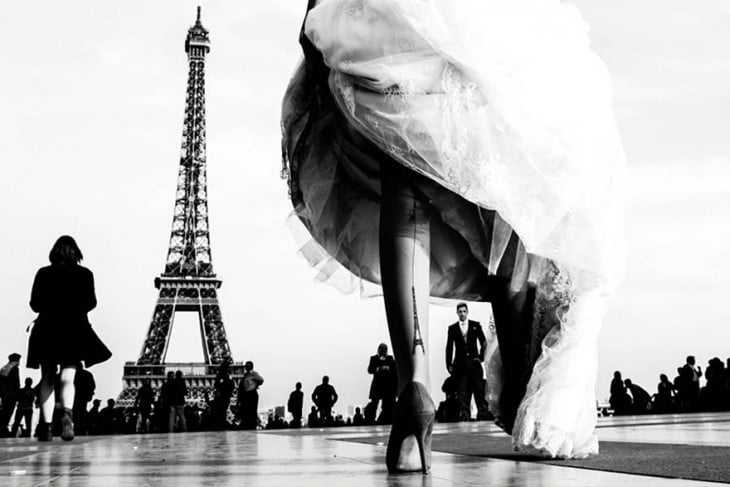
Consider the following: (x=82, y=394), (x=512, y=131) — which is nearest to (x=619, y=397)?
(x=82, y=394)

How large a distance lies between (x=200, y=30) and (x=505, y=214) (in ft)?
150

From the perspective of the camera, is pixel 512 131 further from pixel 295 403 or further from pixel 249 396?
pixel 295 403

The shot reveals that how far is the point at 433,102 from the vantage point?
2.03 m

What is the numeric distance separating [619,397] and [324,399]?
652cm

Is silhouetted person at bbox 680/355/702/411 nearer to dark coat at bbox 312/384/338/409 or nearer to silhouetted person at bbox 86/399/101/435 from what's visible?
dark coat at bbox 312/384/338/409

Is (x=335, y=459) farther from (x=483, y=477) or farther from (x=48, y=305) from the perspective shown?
(x=48, y=305)

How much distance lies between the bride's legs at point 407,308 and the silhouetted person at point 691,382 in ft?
49.1

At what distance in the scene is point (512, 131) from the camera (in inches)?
80.6

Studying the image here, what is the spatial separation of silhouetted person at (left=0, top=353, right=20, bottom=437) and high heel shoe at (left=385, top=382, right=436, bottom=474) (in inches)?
458

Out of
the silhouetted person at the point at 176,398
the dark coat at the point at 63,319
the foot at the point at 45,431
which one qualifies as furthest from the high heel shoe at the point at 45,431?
the silhouetted person at the point at 176,398

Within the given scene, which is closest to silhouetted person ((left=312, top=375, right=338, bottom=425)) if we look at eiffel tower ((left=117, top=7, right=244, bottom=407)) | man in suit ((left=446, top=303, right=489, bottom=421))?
man in suit ((left=446, top=303, right=489, bottom=421))

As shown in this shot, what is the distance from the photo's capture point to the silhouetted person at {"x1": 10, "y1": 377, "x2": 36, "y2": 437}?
14.1 m

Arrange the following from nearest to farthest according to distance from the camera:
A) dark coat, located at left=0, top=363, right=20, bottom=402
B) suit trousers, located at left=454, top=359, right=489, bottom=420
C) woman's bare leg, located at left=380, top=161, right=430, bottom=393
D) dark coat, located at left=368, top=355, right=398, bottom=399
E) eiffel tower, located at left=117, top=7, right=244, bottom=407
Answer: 1. woman's bare leg, located at left=380, top=161, right=430, bottom=393
2. suit trousers, located at left=454, top=359, right=489, bottom=420
3. dark coat, located at left=368, top=355, right=398, bottom=399
4. dark coat, located at left=0, top=363, right=20, bottom=402
5. eiffel tower, located at left=117, top=7, right=244, bottom=407

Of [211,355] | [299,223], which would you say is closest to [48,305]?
[299,223]
